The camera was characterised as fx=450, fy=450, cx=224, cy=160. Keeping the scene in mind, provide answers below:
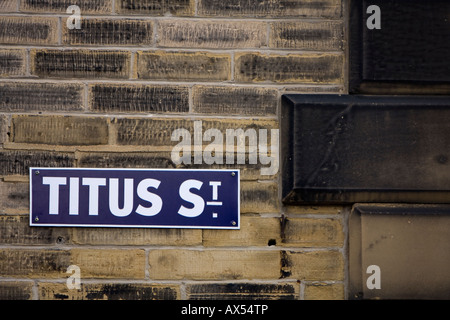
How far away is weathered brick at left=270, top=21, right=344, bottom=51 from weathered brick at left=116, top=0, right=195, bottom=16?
27 centimetres

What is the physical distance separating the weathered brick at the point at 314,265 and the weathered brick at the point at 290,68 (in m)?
0.54

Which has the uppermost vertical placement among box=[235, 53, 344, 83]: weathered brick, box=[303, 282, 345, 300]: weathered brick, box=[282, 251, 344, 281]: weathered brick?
box=[235, 53, 344, 83]: weathered brick

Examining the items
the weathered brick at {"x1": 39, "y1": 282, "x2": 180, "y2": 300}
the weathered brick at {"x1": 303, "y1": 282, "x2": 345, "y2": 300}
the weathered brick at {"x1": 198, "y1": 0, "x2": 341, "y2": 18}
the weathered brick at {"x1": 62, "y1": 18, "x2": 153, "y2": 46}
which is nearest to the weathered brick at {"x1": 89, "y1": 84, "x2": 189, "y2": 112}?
the weathered brick at {"x1": 62, "y1": 18, "x2": 153, "y2": 46}

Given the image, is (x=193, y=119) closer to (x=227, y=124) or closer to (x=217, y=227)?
(x=227, y=124)

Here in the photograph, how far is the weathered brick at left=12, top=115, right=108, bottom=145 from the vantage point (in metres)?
1.39

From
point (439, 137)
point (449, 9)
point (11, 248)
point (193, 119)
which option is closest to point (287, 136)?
point (193, 119)

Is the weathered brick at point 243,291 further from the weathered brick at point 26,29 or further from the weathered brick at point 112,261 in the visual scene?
the weathered brick at point 26,29

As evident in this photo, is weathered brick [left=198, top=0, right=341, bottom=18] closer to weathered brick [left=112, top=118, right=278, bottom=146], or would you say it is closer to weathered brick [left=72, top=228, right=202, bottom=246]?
weathered brick [left=112, top=118, right=278, bottom=146]

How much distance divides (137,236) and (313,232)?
543 mm

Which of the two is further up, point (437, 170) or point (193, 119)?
point (193, 119)

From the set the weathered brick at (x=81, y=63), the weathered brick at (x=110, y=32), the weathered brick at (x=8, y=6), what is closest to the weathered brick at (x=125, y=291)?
the weathered brick at (x=81, y=63)
